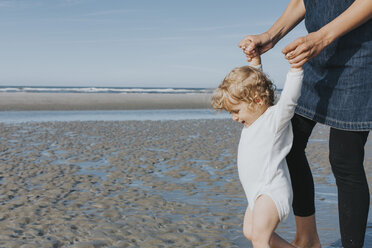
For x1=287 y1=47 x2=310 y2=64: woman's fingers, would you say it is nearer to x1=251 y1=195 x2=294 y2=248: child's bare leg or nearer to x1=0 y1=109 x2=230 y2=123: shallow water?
x1=251 y1=195 x2=294 y2=248: child's bare leg

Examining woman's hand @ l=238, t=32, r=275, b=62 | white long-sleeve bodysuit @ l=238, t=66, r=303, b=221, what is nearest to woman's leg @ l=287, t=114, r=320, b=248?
white long-sleeve bodysuit @ l=238, t=66, r=303, b=221

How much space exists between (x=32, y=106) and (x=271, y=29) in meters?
19.9

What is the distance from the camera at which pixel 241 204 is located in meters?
4.07

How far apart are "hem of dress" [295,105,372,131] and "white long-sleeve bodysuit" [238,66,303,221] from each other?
0.56 ft

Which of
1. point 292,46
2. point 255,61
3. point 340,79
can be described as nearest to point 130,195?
point 255,61

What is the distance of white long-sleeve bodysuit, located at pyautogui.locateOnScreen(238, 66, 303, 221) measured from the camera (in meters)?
2.10

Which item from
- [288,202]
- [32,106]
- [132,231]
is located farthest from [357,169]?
[32,106]

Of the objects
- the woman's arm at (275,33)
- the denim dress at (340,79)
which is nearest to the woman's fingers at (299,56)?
the denim dress at (340,79)

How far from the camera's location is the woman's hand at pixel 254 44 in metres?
2.44

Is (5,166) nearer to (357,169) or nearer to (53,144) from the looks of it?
(53,144)

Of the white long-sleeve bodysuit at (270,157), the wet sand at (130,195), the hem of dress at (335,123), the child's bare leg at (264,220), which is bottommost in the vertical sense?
the wet sand at (130,195)

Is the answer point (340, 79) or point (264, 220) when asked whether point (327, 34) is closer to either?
point (340, 79)

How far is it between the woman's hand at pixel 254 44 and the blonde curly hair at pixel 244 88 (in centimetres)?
22

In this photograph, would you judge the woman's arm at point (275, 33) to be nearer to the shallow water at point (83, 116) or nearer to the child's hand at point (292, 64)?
the child's hand at point (292, 64)
